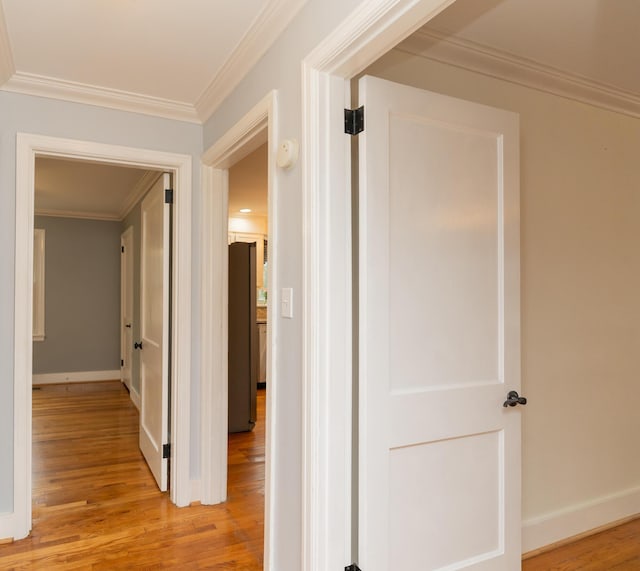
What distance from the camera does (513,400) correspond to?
1931 mm

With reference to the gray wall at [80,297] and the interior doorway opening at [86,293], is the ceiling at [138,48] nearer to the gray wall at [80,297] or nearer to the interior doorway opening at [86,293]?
the interior doorway opening at [86,293]

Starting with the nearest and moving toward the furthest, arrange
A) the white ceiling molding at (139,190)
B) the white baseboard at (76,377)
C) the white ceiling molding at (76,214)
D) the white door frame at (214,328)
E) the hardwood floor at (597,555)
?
1. the hardwood floor at (597,555)
2. the white door frame at (214,328)
3. the white ceiling molding at (139,190)
4. the white ceiling molding at (76,214)
5. the white baseboard at (76,377)

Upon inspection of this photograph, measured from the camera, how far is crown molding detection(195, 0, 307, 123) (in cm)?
180

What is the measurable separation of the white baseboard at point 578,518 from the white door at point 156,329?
213 centimetres

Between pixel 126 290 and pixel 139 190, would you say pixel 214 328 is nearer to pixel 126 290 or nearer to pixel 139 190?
pixel 139 190

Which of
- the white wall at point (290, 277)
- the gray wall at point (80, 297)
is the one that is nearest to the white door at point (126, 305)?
the gray wall at point (80, 297)

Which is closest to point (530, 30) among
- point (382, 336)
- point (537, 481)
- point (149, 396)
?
point (382, 336)

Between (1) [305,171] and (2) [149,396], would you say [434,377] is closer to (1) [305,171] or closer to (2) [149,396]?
(1) [305,171]

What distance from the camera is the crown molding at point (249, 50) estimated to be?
180 centimetres

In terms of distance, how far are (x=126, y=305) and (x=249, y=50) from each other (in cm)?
510

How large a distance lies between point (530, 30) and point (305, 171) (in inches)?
47.8

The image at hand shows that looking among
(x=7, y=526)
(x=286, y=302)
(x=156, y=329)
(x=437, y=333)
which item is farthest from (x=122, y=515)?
(x=437, y=333)

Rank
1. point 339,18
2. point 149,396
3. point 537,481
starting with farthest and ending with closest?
point 149,396, point 537,481, point 339,18

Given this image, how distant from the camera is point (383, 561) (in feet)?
5.36
